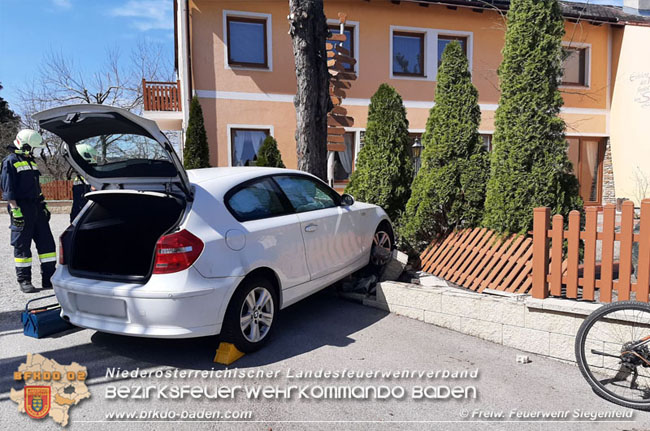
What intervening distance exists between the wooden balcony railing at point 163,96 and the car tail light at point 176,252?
10.7 m

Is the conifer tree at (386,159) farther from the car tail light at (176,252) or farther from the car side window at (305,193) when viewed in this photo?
the car tail light at (176,252)

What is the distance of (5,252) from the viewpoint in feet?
29.1

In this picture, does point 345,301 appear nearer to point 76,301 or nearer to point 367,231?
point 367,231

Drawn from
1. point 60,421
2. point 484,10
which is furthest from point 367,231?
point 484,10

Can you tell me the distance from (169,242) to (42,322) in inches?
71.6

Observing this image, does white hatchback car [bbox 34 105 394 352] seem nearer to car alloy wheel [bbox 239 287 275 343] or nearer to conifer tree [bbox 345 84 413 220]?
car alloy wheel [bbox 239 287 275 343]

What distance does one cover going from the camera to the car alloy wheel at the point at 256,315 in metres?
3.69

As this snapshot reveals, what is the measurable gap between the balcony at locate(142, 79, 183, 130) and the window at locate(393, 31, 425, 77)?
260 inches

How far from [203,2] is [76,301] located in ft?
34.1

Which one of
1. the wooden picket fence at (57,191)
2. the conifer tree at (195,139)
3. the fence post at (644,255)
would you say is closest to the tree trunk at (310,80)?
the fence post at (644,255)

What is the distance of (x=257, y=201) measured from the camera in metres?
4.02

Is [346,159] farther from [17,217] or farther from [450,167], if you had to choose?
[17,217]

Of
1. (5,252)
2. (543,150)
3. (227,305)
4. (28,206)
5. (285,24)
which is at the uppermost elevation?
(285,24)

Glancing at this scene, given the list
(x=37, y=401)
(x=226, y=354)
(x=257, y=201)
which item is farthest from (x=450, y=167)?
(x=37, y=401)
